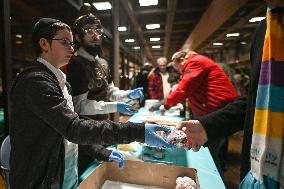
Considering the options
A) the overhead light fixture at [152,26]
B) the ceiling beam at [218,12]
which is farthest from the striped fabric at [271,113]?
the overhead light fixture at [152,26]

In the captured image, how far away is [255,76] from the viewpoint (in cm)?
92

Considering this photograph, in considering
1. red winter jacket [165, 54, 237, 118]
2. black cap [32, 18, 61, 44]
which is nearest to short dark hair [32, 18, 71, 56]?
black cap [32, 18, 61, 44]

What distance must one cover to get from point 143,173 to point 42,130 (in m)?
0.55

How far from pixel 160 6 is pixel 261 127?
4.58m

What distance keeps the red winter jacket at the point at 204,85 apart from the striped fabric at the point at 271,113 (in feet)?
5.56

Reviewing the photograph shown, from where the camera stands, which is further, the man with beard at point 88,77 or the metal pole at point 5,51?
the man with beard at point 88,77

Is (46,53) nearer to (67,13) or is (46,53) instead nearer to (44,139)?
(44,139)

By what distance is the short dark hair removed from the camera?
3.82 feet

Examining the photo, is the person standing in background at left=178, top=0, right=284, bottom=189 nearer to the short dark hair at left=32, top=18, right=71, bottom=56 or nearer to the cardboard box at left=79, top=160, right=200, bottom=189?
the cardboard box at left=79, top=160, right=200, bottom=189

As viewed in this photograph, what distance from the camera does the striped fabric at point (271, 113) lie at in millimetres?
745

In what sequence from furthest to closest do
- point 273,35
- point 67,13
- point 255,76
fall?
1. point 67,13
2. point 255,76
3. point 273,35

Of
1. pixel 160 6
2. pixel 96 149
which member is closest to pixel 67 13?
pixel 96 149

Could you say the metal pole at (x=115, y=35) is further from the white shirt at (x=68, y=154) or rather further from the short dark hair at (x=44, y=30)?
the white shirt at (x=68, y=154)

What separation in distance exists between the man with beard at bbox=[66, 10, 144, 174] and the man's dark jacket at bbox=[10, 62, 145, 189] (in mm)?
432
